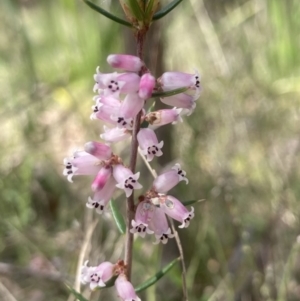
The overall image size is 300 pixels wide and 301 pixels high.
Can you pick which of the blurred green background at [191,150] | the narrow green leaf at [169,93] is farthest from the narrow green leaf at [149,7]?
the blurred green background at [191,150]

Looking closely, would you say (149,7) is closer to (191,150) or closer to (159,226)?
(159,226)

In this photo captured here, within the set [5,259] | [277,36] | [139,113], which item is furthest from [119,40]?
[139,113]

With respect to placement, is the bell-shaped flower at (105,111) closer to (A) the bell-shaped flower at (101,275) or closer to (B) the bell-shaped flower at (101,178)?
(B) the bell-shaped flower at (101,178)

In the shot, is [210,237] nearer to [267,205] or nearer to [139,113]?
[267,205]

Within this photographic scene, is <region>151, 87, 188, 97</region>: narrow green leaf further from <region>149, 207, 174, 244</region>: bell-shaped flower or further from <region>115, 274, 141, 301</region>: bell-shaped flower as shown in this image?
<region>115, 274, 141, 301</region>: bell-shaped flower

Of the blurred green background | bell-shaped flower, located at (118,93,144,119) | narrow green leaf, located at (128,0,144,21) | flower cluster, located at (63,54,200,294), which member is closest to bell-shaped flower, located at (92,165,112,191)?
flower cluster, located at (63,54,200,294)

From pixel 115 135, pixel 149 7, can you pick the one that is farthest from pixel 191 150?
pixel 149 7
